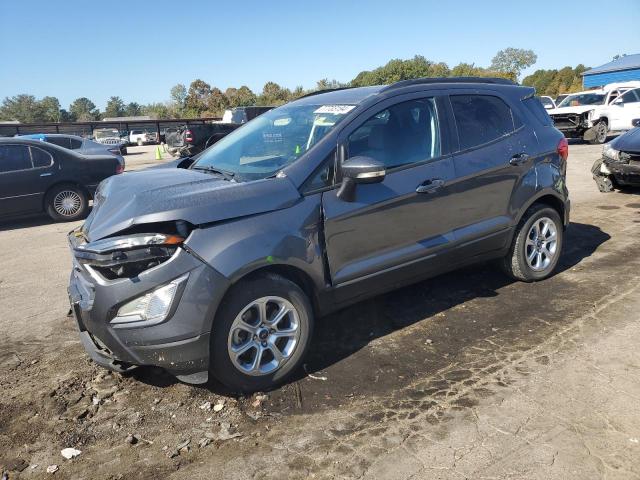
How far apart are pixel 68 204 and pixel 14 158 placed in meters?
1.17

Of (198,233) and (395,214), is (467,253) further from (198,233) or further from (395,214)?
(198,233)

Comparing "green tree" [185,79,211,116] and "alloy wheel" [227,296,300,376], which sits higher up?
"green tree" [185,79,211,116]

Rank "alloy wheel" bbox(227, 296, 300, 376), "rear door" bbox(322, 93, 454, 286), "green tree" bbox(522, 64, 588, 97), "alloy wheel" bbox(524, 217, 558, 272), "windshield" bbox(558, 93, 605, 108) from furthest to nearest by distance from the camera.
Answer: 1. "green tree" bbox(522, 64, 588, 97)
2. "windshield" bbox(558, 93, 605, 108)
3. "alloy wheel" bbox(524, 217, 558, 272)
4. "rear door" bbox(322, 93, 454, 286)
5. "alloy wheel" bbox(227, 296, 300, 376)

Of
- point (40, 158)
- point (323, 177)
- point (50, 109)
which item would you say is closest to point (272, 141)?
point (323, 177)

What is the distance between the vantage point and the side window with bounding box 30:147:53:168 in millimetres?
9242

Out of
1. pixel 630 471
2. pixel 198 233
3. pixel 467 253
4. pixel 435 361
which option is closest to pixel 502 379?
pixel 435 361

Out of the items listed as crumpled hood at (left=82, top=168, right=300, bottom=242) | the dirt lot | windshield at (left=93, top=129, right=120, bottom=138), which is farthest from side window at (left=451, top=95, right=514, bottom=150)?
windshield at (left=93, top=129, right=120, bottom=138)

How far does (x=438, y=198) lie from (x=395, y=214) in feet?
1.56

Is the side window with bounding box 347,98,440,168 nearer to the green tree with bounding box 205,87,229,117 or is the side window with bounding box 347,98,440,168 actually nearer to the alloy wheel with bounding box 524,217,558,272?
the alloy wheel with bounding box 524,217,558,272

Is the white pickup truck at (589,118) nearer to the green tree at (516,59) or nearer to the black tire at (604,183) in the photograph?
the black tire at (604,183)

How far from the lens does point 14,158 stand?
9.09 m

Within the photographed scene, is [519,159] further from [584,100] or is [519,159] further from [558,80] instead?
[558,80]

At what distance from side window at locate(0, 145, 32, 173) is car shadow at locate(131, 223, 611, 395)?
714cm

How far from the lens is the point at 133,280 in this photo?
2.91 m
